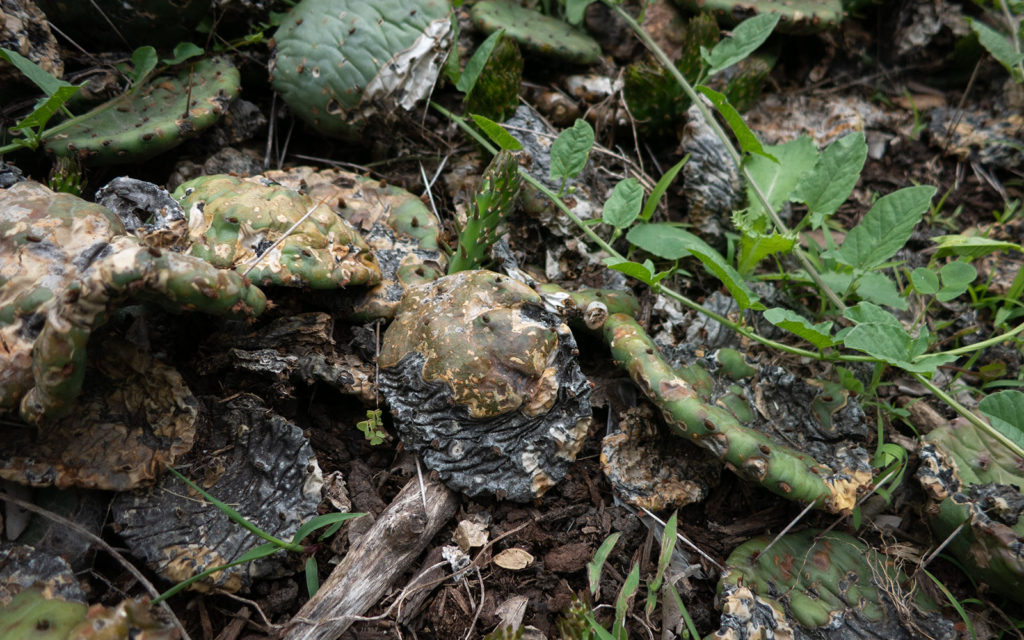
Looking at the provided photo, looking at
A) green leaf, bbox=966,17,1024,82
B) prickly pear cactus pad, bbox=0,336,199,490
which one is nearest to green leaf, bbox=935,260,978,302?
green leaf, bbox=966,17,1024,82

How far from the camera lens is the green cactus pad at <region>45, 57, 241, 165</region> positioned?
1928 millimetres

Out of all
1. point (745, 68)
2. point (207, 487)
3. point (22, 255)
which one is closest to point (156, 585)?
point (207, 487)

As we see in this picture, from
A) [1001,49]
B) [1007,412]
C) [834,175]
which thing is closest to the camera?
[1007,412]

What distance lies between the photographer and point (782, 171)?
7.33 feet

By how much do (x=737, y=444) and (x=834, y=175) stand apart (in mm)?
977

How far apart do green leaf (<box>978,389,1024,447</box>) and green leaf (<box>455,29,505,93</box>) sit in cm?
180

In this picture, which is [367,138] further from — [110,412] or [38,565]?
[38,565]

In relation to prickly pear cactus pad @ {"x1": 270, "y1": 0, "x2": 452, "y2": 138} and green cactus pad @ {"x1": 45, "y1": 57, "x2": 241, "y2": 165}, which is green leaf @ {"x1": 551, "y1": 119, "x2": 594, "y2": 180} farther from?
green cactus pad @ {"x1": 45, "y1": 57, "x2": 241, "y2": 165}

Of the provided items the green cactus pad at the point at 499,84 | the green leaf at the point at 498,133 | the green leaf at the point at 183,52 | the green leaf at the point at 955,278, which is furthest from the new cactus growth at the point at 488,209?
the green leaf at the point at 955,278

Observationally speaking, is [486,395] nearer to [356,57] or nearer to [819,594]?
[819,594]

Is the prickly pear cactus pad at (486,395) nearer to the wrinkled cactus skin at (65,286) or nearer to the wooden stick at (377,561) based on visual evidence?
the wooden stick at (377,561)

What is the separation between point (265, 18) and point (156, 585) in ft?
6.72

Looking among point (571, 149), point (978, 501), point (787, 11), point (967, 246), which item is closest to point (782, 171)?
point (967, 246)

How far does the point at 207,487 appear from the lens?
1616 mm
